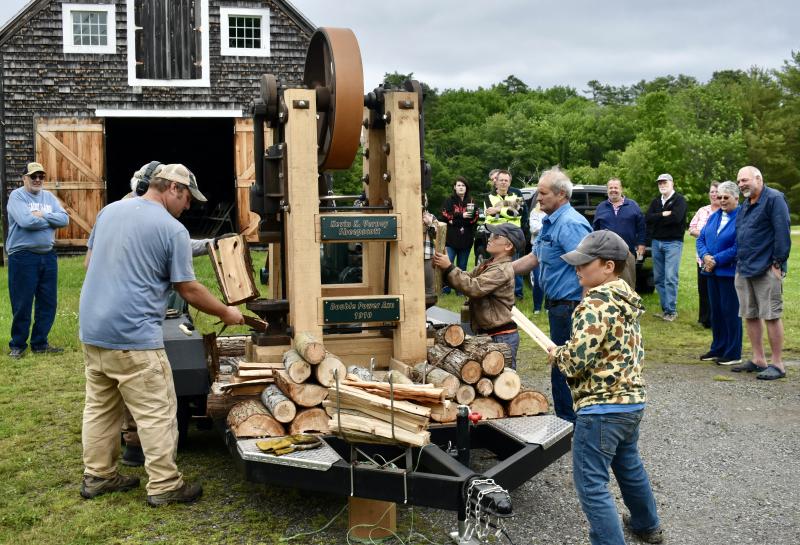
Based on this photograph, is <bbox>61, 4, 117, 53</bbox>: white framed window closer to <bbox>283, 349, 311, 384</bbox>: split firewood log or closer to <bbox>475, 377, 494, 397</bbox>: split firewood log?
<bbox>283, 349, 311, 384</bbox>: split firewood log

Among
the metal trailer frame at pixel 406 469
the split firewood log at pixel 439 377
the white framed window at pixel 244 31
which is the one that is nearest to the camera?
the metal trailer frame at pixel 406 469

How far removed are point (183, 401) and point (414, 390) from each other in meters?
2.05

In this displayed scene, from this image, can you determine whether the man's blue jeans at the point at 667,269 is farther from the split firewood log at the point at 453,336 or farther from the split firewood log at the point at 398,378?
the split firewood log at the point at 398,378

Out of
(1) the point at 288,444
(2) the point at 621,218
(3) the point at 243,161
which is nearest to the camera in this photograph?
(1) the point at 288,444

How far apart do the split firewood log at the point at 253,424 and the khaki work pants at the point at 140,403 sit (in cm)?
42

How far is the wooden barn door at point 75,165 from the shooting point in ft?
62.0

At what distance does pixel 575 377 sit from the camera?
4262mm

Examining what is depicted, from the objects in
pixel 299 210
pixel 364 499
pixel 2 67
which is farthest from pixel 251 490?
pixel 2 67

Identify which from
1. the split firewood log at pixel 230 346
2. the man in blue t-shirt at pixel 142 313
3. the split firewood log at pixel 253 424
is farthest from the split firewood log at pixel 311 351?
the split firewood log at pixel 230 346

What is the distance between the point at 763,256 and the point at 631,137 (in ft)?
189

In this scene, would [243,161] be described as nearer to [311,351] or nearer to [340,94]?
[340,94]

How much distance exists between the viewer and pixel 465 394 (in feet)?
17.7

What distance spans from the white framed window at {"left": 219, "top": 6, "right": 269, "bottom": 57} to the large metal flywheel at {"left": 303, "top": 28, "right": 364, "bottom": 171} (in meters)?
13.8

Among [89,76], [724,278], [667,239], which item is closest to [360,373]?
[724,278]
